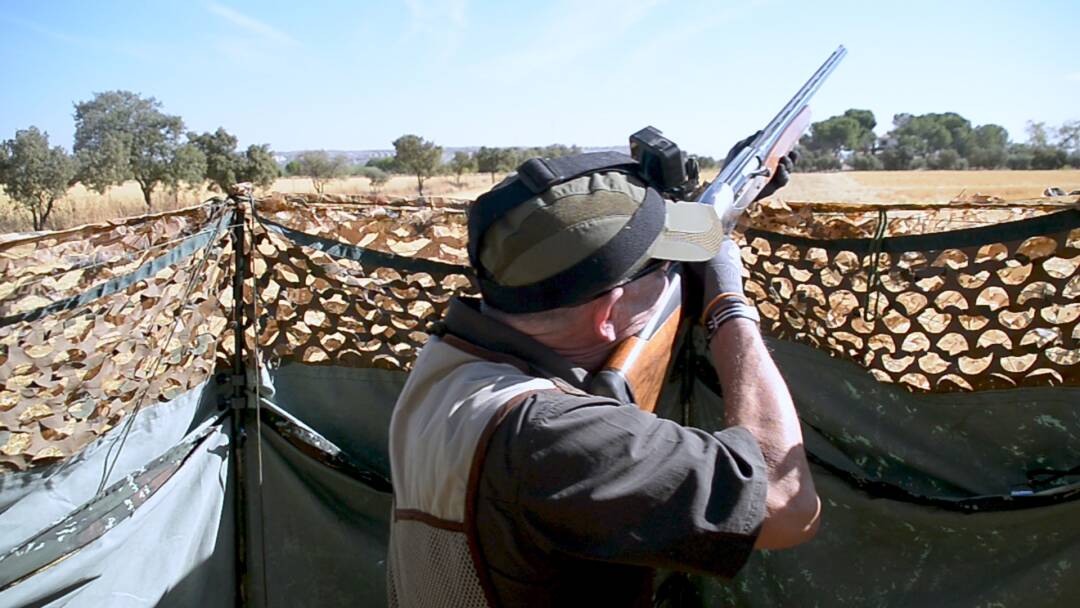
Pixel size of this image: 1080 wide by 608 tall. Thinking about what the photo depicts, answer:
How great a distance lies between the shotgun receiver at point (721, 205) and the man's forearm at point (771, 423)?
14cm

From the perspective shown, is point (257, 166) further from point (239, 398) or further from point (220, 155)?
point (239, 398)

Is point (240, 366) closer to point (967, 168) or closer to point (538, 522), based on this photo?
point (538, 522)

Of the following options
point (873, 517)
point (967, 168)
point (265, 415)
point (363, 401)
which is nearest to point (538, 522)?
point (873, 517)

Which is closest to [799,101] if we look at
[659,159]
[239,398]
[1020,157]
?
[659,159]

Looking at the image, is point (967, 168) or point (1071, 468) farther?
point (967, 168)

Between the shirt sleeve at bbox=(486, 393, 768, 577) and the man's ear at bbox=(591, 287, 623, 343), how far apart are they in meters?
0.33

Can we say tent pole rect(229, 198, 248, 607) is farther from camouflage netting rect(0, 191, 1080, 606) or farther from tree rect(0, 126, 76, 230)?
tree rect(0, 126, 76, 230)

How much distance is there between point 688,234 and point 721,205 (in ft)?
1.41

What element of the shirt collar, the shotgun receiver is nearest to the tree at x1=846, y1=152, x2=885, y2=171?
the shotgun receiver

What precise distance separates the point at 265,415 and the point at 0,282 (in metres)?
1.02

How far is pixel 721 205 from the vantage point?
2.12 metres

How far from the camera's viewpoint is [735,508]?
51.1 inches

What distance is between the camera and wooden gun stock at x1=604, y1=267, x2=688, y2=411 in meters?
A: 1.65

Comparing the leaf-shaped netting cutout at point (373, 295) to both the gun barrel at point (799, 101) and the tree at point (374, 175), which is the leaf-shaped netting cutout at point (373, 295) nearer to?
the gun barrel at point (799, 101)
